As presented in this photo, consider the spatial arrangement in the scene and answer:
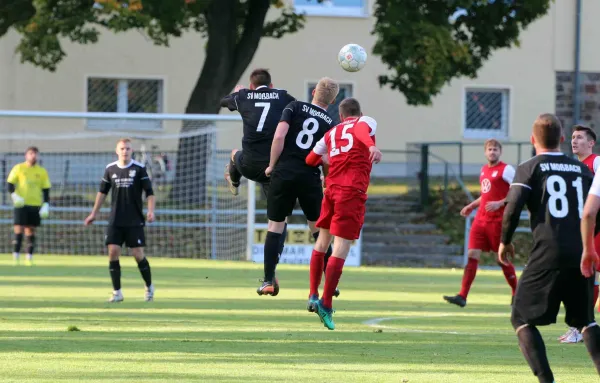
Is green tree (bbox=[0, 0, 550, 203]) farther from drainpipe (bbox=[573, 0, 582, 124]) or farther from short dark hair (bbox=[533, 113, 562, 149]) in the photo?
short dark hair (bbox=[533, 113, 562, 149])

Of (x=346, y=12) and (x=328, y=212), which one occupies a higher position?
(x=346, y=12)

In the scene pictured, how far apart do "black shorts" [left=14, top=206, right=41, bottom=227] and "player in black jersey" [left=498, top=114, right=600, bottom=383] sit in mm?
15978

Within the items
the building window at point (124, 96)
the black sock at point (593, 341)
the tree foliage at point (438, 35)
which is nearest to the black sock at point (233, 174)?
the black sock at point (593, 341)

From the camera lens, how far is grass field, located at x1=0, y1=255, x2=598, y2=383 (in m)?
8.46

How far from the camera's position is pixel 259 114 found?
11.9 metres

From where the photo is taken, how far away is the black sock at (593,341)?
23.6ft

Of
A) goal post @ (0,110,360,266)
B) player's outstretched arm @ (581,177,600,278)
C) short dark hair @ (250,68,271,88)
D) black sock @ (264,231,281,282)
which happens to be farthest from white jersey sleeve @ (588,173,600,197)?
goal post @ (0,110,360,266)

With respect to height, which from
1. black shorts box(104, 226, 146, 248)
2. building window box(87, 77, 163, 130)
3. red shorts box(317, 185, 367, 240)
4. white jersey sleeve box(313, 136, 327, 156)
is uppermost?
building window box(87, 77, 163, 130)

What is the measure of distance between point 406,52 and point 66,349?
1537 centimetres

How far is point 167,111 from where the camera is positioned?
33.6 meters

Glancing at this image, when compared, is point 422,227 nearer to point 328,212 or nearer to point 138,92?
point 138,92

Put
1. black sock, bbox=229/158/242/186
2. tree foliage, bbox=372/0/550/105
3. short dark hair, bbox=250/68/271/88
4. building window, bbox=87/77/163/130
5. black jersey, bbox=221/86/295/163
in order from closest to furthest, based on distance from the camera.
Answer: black jersey, bbox=221/86/295/163, short dark hair, bbox=250/68/271/88, black sock, bbox=229/158/242/186, tree foliage, bbox=372/0/550/105, building window, bbox=87/77/163/130

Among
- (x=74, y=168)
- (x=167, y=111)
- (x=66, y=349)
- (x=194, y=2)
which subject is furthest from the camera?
(x=167, y=111)

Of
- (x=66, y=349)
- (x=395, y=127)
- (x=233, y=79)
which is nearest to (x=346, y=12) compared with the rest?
(x=395, y=127)
